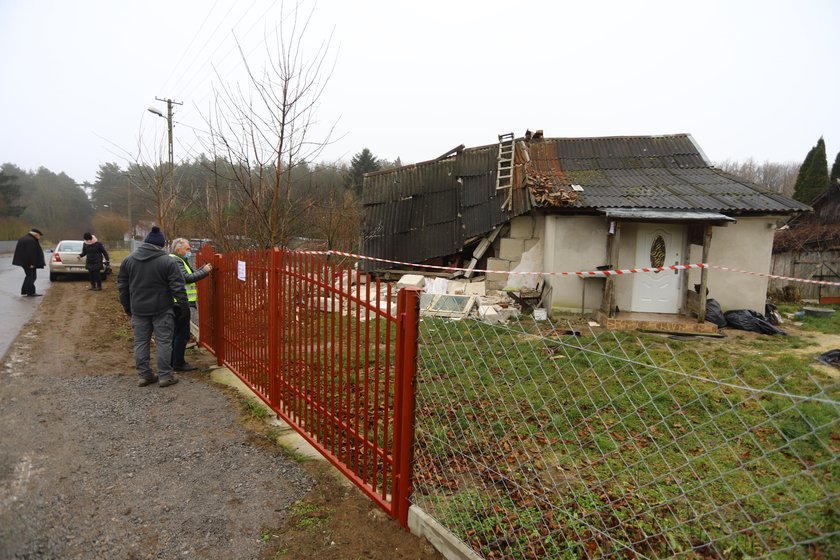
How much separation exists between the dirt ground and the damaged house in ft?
25.7

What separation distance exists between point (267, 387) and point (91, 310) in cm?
779

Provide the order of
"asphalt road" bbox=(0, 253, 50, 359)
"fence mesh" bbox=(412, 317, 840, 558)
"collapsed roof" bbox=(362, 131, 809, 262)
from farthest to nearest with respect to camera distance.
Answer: "collapsed roof" bbox=(362, 131, 809, 262) < "asphalt road" bbox=(0, 253, 50, 359) < "fence mesh" bbox=(412, 317, 840, 558)

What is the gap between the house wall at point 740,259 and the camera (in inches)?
424

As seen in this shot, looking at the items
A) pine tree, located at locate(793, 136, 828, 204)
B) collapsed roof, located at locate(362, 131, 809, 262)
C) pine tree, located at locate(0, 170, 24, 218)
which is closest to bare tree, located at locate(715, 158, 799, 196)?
pine tree, located at locate(793, 136, 828, 204)

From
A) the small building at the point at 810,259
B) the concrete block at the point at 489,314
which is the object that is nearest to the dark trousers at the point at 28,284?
the concrete block at the point at 489,314

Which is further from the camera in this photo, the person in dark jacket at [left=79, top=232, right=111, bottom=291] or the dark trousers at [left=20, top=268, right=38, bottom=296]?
the person in dark jacket at [left=79, top=232, right=111, bottom=291]

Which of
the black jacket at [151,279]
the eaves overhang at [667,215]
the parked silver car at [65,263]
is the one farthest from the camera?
the parked silver car at [65,263]

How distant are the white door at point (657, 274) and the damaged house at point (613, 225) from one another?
0.02 metres

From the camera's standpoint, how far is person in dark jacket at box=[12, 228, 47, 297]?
1133 centimetres

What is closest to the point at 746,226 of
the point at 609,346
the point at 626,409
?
the point at 609,346

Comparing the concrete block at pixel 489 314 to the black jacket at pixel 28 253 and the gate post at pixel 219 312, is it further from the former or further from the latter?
the black jacket at pixel 28 253

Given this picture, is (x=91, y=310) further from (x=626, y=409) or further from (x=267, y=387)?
(x=626, y=409)

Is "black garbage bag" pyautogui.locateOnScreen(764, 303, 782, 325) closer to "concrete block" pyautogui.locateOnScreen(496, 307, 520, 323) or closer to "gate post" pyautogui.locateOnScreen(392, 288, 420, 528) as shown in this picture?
"concrete block" pyautogui.locateOnScreen(496, 307, 520, 323)

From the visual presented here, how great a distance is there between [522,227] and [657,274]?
3.38 metres
